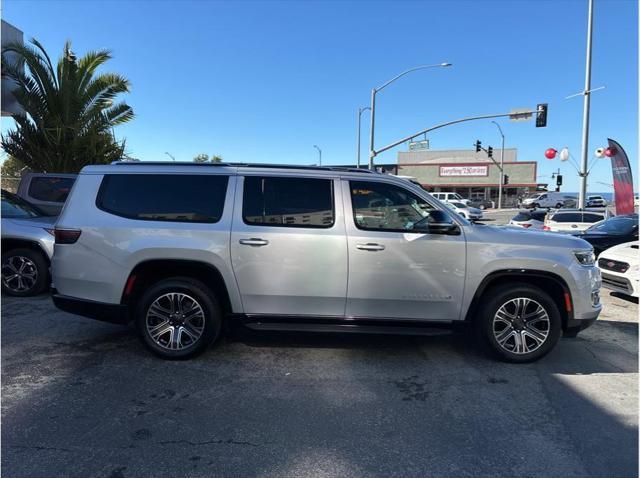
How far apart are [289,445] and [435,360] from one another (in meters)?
2.17

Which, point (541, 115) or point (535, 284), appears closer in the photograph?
point (535, 284)

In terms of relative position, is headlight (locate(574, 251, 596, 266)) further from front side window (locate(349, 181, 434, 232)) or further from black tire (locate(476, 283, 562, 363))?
front side window (locate(349, 181, 434, 232))

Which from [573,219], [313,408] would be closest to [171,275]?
[313,408]

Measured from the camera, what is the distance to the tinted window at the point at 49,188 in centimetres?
994

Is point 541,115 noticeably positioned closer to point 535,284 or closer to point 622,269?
point 622,269

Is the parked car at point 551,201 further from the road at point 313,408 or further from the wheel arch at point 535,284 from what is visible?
the wheel arch at point 535,284

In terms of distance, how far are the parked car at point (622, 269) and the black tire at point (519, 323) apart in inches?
140

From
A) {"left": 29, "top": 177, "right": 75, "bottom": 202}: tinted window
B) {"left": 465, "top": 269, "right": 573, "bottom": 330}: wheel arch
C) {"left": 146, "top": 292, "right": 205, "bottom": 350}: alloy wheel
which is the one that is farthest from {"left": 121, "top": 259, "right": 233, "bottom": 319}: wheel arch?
{"left": 29, "top": 177, "right": 75, "bottom": 202}: tinted window

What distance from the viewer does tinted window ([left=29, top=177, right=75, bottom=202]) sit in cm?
994

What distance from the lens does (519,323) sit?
463 centimetres

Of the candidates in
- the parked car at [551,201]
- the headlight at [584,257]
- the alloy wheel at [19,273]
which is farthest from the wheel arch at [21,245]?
the parked car at [551,201]

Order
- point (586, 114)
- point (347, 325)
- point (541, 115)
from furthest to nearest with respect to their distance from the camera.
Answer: point (541, 115), point (586, 114), point (347, 325)

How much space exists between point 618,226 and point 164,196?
34.3 ft

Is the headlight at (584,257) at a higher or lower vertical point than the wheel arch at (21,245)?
higher
